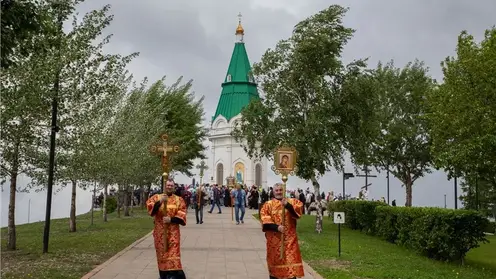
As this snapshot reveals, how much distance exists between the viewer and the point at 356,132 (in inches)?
1043

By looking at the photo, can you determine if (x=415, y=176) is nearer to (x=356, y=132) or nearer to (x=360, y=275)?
(x=356, y=132)

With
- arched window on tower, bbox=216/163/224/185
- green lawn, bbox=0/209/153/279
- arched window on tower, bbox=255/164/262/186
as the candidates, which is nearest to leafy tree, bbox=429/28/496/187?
green lawn, bbox=0/209/153/279

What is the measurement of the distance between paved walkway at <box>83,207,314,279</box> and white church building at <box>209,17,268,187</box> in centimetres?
6038

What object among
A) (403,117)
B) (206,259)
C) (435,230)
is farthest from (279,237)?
(403,117)

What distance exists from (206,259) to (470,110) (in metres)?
17.1

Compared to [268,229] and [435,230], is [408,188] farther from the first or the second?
[268,229]

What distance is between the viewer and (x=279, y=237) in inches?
396

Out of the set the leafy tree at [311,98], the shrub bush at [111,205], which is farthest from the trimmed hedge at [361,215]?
the shrub bush at [111,205]

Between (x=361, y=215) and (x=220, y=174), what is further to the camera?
(x=220, y=174)

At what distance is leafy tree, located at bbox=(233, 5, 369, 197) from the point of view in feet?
82.2

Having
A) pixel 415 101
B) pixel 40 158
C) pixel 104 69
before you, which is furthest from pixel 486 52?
pixel 40 158

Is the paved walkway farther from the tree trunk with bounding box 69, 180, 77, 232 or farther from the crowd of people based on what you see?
the tree trunk with bounding box 69, 180, 77, 232

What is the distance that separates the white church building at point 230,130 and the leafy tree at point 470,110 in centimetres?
5106

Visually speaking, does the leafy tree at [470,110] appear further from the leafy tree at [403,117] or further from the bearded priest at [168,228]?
the bearded priest at [168,228]
